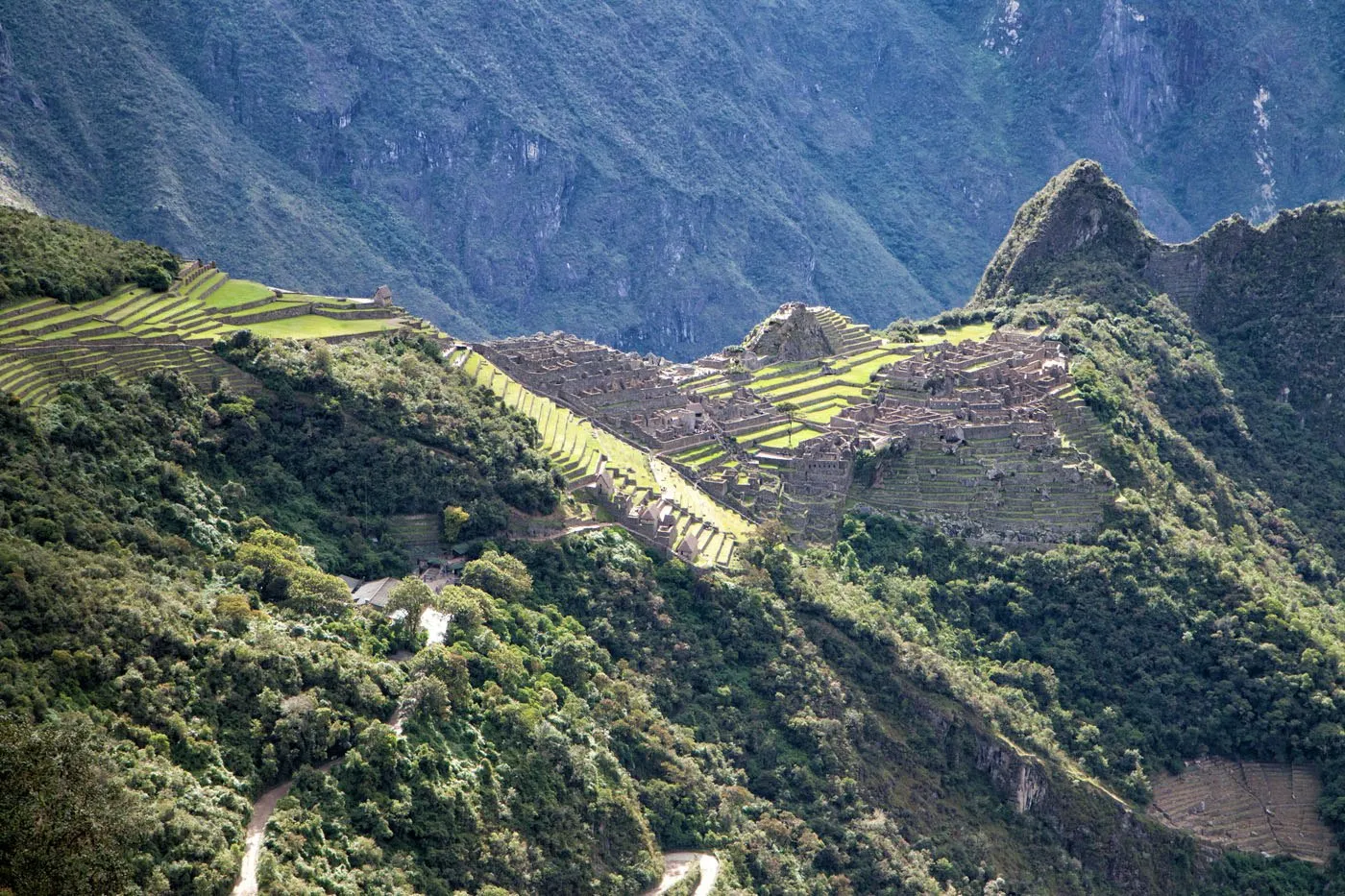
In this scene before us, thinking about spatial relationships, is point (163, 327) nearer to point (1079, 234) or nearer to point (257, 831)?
point (257, 831)

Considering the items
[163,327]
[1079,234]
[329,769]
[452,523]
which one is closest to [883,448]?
[452,523]

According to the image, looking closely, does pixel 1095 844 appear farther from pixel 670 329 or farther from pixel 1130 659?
pixel 670 329

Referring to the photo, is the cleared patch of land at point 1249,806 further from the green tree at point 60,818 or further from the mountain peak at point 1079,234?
the green tree at point 60,818

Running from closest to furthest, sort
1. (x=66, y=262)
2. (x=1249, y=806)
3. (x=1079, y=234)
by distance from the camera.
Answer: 1. (x=66, y=262)
2. (x=1249, y=806)
3. (x=1079, y=234)

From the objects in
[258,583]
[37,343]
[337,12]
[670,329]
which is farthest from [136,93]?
[258,583]

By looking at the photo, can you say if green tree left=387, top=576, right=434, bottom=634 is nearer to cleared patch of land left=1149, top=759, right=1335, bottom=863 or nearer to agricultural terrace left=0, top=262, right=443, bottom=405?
agricultural terrace left=0, top=262, right=443, bottom=405

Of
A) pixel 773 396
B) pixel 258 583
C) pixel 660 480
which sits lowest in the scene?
pixel 258 583

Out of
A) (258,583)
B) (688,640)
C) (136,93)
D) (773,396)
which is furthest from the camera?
(136,93)
